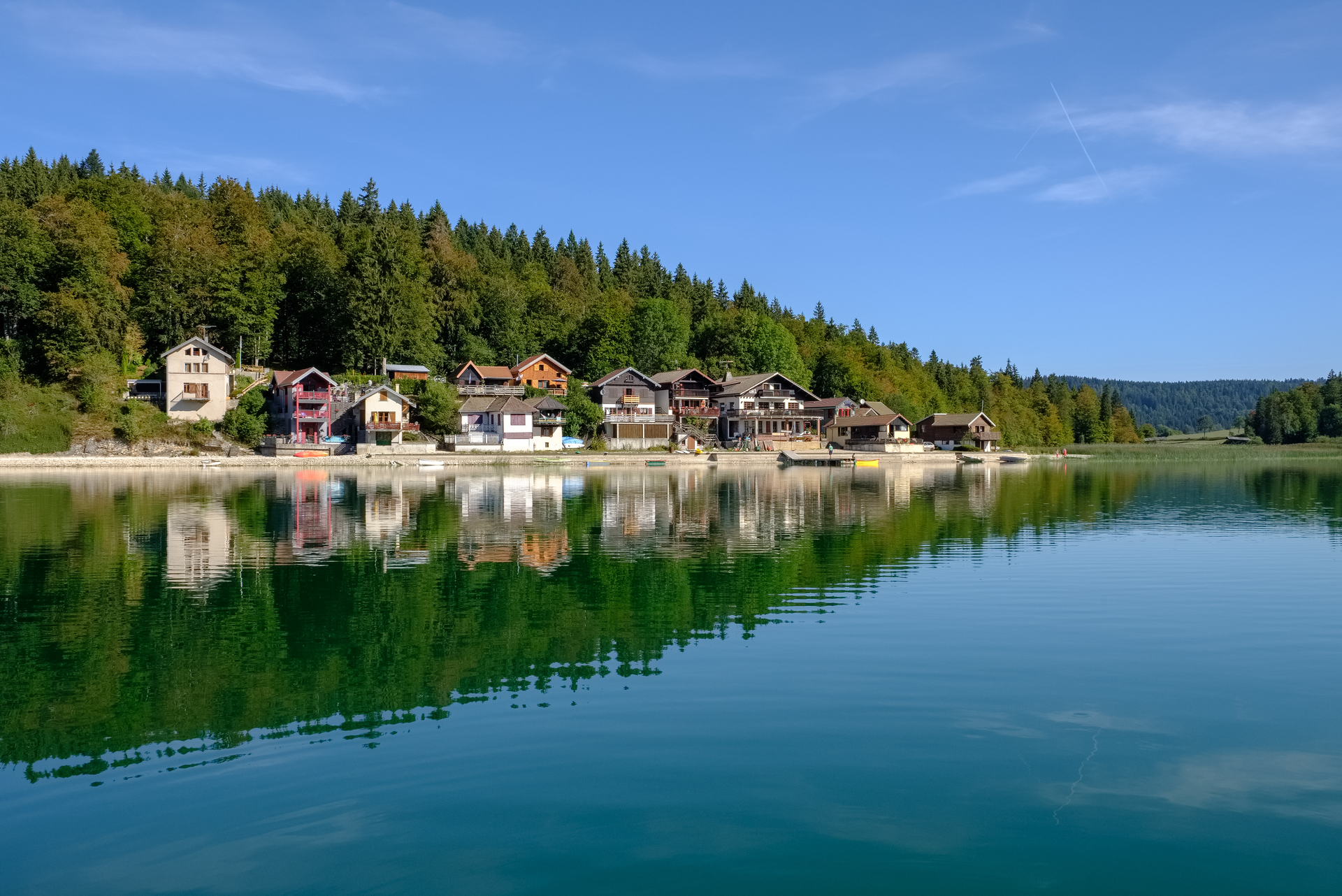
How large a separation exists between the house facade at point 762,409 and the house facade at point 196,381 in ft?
137

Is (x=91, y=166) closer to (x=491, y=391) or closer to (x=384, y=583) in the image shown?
(x=491, y=391)

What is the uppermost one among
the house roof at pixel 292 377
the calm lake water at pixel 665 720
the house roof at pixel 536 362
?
the house roof at pixel 536 362

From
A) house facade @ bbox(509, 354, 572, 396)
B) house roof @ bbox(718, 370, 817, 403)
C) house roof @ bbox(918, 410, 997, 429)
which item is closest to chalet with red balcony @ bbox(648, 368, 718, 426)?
house roof @ bbox(718, 370, 817, 403)

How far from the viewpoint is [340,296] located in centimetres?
7844

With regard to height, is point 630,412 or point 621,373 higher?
point 621,373

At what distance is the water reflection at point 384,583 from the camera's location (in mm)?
11289

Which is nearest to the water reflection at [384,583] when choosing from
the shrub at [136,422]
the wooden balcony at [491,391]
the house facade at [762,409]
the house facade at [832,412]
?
the shrub at [136,422]

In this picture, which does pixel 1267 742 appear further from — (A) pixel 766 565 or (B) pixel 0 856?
(A) pixel 766 565

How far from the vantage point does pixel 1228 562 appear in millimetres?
22781

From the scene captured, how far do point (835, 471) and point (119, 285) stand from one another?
181ft

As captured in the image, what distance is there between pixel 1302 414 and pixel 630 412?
105m

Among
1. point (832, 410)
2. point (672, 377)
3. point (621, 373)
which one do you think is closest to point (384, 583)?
point (621, 373)

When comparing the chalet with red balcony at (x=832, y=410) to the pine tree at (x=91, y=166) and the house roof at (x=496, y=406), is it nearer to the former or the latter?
the house roof at (x=496, y=406)

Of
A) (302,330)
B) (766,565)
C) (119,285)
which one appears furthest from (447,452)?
(766,565)
